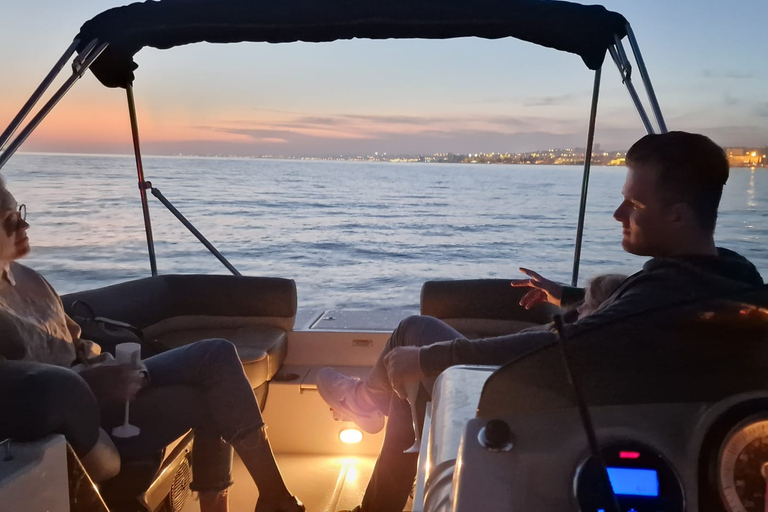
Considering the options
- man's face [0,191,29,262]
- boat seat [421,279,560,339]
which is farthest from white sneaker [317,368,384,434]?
man's face [0,191,29,262]

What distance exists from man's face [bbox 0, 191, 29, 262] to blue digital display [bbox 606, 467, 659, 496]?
1.44m

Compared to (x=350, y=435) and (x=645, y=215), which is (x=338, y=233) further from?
(x=645, y=215)

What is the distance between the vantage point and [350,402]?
2.14 metres

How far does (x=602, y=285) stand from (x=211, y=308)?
197cm

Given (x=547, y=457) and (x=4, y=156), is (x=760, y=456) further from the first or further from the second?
(x=4, y=156)

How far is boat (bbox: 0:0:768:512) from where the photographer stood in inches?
31.1

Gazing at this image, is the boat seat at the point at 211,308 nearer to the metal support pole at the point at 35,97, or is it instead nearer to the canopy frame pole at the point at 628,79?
the metal support pole at the point at 35,97

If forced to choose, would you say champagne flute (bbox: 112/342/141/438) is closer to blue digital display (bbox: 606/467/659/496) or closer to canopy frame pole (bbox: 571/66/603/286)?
blue digital display (bbox: 606/467/659/496)

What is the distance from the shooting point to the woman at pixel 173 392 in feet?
5.31

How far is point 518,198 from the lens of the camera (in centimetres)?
2477

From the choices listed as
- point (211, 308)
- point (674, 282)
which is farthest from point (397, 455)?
point (211, 308)

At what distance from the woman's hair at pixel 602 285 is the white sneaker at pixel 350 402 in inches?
30.3

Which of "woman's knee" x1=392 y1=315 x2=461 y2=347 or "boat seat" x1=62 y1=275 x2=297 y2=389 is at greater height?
"woman's knee" x1=392 y1=315 x2=461 y2=347

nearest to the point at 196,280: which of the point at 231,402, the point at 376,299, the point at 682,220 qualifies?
the point at 231,402
